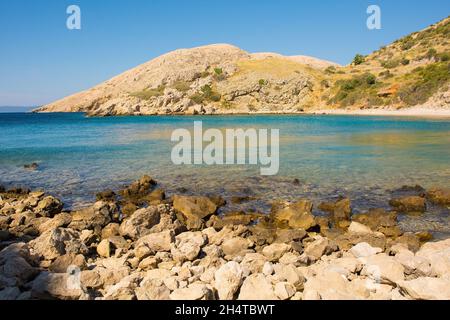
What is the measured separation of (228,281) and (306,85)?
4246 inches

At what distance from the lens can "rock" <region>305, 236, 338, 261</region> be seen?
914 centimetres

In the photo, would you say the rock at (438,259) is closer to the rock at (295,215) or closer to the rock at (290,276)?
the rock at (290,276)

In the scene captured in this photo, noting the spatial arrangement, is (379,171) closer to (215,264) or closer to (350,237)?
(350,237)

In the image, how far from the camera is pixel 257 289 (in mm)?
6770

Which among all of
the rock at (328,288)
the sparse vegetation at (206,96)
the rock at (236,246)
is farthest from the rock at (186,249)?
the sparse vegetation at (206,96)

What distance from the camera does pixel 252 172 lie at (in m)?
21.2

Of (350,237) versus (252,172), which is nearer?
(350,237)

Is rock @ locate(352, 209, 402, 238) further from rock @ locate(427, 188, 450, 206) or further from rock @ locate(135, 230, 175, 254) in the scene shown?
rock @ locate(135, 230, 175, 254)

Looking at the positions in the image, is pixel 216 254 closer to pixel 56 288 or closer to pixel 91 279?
pixel 91 279

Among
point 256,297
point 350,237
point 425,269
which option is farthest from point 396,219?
point 256,297

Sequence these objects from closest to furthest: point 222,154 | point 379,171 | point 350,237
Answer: point 350,237 → point 379,171 → point 222,154

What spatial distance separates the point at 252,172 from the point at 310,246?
11903 millimetres

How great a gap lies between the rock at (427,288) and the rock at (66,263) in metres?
6.47

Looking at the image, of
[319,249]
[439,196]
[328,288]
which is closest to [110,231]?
[319,249]
